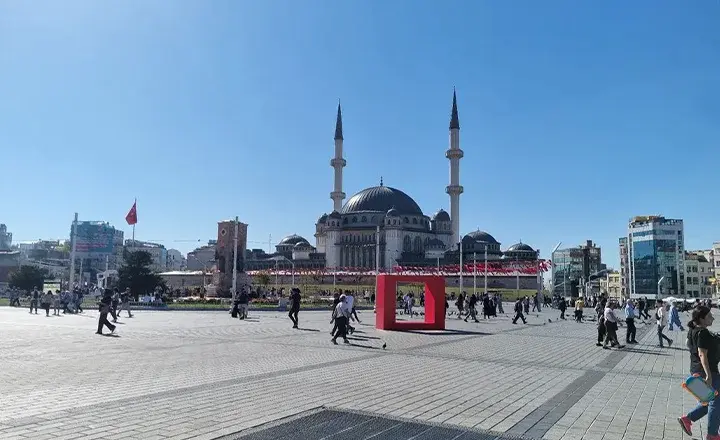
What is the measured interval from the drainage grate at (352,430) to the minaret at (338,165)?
102738mm

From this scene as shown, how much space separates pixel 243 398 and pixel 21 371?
4909 millimetres

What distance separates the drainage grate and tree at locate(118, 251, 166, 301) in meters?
49.2

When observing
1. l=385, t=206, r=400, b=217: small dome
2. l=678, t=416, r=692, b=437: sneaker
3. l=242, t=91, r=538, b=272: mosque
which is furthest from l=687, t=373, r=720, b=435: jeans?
l=385, t=206, r=400, b=217: small dome

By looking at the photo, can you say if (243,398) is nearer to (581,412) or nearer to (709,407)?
(581,412)

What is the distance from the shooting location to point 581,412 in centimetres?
786

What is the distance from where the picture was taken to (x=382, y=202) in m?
115

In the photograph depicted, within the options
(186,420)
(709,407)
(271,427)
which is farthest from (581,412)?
(186,420)

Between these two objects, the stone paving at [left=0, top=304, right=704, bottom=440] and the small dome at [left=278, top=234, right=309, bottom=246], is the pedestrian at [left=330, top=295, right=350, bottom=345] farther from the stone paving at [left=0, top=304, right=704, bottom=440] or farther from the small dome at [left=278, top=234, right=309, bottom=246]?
the small dome at [left=278, top=234, right=309, bottom=246]

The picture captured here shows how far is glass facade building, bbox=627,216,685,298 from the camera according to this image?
105 metres

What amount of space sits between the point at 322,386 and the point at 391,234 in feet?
321

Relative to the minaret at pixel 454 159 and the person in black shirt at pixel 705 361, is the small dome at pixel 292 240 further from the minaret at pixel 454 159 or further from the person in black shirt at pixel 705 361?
the person in black shirt at pixel 705 361

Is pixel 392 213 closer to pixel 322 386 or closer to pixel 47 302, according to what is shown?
pixel 47 302

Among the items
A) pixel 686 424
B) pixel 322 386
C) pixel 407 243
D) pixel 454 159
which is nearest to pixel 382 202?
pixel 407 243

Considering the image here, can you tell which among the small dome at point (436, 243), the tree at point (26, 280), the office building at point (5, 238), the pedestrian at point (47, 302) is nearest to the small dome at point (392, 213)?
the small dome at point (436, 243)
